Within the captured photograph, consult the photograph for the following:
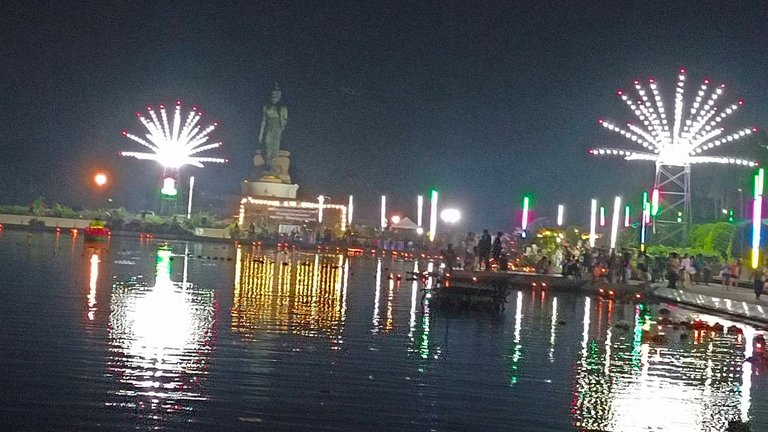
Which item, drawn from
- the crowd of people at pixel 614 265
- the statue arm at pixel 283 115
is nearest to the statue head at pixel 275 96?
the statue arm at pixel 283 115

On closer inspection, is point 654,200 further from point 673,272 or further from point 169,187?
point 169,187

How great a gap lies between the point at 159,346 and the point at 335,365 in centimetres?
262

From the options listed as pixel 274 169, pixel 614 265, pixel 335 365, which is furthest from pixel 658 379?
pixel 274 169

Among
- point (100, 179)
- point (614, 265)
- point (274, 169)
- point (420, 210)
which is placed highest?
point (274, 169)

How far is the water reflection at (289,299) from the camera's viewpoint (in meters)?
20.3

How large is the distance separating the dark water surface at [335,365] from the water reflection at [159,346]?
0.04m

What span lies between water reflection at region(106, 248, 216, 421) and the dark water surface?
0.13 ft

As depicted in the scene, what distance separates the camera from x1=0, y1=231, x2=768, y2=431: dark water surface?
12.2m

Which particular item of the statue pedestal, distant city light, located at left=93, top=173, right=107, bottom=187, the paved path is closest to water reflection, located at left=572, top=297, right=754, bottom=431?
the paved path

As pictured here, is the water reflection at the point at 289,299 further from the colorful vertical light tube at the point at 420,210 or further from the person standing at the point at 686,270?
the colorful vertical light tube at the point at 420,210

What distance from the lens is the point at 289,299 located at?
2631 cm

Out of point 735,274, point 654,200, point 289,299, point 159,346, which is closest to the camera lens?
point 159,346

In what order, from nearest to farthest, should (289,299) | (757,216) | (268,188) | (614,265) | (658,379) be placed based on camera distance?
1. (658,379)
2. (289,299)
3. (757,216)
4. (614,265)
5. (268,188)

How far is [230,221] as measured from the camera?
82.8m
